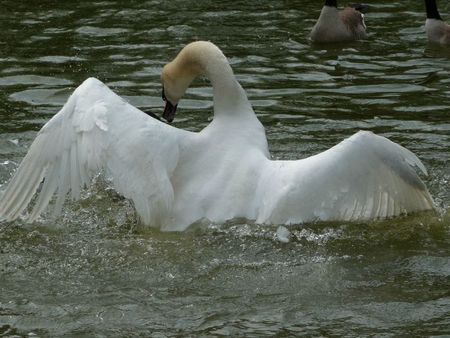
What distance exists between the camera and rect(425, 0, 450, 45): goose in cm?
1279

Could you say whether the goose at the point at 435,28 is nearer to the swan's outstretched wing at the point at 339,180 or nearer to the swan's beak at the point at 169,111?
the swan's beak at the point at 169,111

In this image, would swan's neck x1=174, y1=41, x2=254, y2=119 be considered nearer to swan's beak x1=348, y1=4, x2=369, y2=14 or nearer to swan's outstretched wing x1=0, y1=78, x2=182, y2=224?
swan's outstretched wing x1=0, y1=78, x2=182, y2=224

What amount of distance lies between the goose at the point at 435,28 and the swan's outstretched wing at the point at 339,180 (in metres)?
5.62

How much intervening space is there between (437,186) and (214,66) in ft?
5.98

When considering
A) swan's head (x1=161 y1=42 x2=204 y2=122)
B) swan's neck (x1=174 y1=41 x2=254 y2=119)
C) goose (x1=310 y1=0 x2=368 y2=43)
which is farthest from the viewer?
goose (x1=310 y1=0 x2=368 y2=43)

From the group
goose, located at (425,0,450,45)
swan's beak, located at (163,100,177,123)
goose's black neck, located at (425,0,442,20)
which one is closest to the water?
goose, located at (425,0,450,45)

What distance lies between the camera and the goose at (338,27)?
13016 mm

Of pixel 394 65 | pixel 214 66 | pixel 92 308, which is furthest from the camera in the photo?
pixel 394 65

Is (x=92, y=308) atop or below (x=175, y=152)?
below

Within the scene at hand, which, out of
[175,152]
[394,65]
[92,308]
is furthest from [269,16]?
[92,308]

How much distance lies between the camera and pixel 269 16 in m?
13.5

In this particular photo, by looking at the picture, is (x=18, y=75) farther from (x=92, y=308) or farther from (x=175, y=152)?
(x=92, y=308)

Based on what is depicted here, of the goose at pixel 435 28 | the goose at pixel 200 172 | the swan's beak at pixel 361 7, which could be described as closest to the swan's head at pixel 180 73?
the goose at pixel 200 172

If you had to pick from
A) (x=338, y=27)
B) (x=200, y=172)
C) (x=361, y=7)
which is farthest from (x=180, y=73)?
(x=361, y=7)
